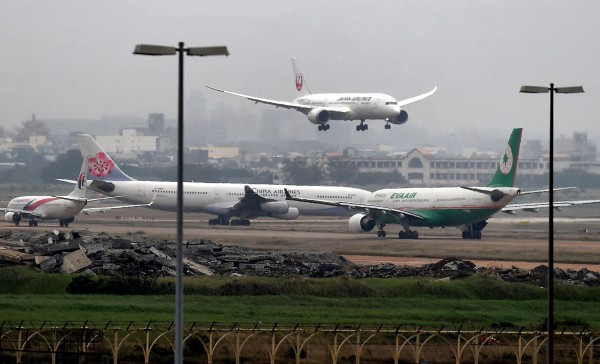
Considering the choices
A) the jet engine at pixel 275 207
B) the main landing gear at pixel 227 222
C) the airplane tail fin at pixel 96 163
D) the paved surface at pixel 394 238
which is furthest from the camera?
the airplane tail fin at pixel 96 163

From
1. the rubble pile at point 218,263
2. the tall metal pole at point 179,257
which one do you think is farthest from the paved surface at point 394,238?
the tall metal pole at point 179,257

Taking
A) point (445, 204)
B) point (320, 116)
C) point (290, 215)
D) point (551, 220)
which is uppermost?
point (320, 116)

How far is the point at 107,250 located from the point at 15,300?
13.3 meters

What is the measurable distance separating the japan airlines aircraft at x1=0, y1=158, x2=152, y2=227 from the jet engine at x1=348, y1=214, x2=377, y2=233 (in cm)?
1847

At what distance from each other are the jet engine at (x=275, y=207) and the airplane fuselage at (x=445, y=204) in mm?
10294

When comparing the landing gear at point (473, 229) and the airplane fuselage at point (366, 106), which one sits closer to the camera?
the landing gear at point (473, 229)

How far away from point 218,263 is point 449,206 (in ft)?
95.6

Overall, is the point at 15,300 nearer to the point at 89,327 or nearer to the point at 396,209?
the point at 89,327

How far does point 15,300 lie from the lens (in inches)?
1742

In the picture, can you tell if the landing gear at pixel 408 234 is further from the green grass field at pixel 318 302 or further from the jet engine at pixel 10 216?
the green grass field at pixel 318 302

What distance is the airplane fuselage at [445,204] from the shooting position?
82.6 m

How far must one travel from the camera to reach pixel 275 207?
97.6m

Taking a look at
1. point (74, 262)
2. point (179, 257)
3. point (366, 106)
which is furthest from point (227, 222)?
point (179, 257)

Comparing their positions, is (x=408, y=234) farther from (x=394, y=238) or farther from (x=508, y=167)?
(x=508, y=167)
